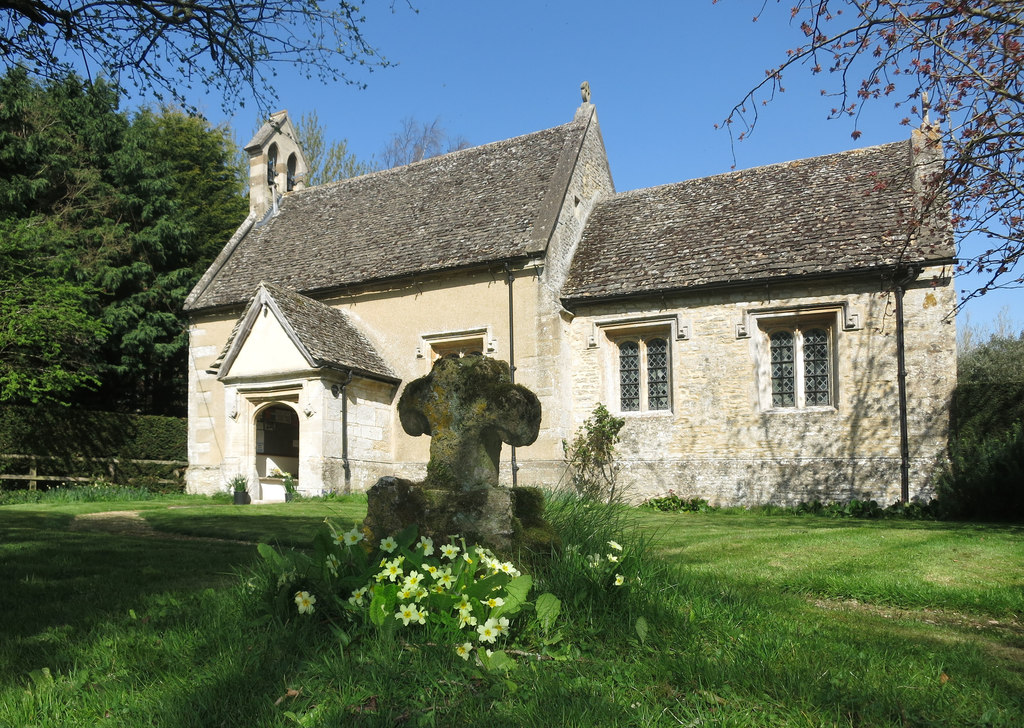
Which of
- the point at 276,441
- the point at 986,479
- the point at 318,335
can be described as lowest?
the point at 986,479

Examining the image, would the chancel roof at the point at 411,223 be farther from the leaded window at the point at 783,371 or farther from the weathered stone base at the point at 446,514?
the weathered stone base at the point at 446,514

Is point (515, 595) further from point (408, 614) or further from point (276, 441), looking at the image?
point (276, 441)

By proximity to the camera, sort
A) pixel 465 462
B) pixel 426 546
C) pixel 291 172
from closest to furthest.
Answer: pixel 426 546 < pixel 465 462 < pixel 291 172

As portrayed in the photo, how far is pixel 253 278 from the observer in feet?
69.7

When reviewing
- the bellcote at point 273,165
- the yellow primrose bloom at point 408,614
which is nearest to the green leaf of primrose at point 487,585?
the yellow primrose bloom at point 408,614

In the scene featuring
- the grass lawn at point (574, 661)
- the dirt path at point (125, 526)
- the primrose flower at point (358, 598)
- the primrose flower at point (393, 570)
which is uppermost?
the primrose flower at point (393, 570)

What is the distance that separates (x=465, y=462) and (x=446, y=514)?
1.34 feet

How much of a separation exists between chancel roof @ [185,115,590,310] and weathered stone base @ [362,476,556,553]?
12.6 m

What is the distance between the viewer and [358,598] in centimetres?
400

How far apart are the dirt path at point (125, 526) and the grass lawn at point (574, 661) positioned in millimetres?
3186

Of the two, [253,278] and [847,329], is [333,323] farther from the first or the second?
[847,329]

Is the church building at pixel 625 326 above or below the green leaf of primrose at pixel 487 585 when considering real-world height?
above

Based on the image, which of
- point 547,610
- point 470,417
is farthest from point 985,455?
point 547,610

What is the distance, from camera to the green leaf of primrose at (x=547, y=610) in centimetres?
404
